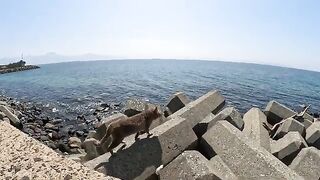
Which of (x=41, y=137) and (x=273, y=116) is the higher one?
(x=273, y=116)

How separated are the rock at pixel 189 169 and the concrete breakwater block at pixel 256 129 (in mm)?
2726

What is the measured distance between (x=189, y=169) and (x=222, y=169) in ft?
Answer: 2.51

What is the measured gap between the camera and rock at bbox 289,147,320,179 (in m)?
7.65

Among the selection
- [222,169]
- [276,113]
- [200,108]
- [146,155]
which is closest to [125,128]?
[146,155]

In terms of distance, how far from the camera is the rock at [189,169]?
6144mm

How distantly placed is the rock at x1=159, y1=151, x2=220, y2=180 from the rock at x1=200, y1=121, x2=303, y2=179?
2.59 feet

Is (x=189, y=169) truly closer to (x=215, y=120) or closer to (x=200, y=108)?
(x=215, y=120)

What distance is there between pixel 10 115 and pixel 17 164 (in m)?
14.4

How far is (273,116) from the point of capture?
44.4ft

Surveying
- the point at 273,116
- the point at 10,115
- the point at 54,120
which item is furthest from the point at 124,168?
the point at 54,120

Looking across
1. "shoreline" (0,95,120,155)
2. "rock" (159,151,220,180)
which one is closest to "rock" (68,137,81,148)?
"shoreline" (0,95,120,155)

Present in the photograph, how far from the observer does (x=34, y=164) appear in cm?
396

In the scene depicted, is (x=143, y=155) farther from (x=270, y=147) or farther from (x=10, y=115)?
(x=10, y=115)

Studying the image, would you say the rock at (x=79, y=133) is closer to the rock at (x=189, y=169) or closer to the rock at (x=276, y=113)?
the rock at (x=276, y=113)
